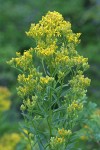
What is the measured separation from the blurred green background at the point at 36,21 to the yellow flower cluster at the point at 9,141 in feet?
11.8

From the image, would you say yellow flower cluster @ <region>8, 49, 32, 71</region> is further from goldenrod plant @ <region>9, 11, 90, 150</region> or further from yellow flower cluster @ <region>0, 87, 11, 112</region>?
yellow flower cluster @ <region>0, 87, 11, 112</region>

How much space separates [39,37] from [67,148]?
74 cm

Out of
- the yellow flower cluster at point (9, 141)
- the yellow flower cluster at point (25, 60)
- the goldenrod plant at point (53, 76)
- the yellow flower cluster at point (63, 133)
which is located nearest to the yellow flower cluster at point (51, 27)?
the goldenrod plant at point (53, 76)

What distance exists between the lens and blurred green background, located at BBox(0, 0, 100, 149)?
1196 centimetres

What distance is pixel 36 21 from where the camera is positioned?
13.4m

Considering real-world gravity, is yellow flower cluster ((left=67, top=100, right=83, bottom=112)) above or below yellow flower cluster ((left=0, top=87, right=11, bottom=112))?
below

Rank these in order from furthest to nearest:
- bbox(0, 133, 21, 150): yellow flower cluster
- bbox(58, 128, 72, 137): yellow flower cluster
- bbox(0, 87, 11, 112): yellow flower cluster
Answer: bbox(0, 87, 11, 112): yellow flower cluster → bbox(0, 133, 21, 150): yellow flower cluster → bbox(58, 128, 72, 137): yellow flower cluster

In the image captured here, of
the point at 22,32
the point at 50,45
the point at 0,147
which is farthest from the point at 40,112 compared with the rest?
the point at 22,32

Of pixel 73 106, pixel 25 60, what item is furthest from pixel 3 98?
pixel 73 106

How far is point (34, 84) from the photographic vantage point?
148 inches

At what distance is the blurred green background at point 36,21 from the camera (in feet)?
39.2

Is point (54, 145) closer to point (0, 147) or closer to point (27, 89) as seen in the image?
point (27, 89)

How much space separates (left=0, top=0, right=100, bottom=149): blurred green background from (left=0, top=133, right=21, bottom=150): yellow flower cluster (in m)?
3.61

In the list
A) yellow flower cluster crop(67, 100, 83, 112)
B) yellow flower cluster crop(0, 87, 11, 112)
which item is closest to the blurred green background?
yellow flower cluster crop(0, 87, 11, 112)
